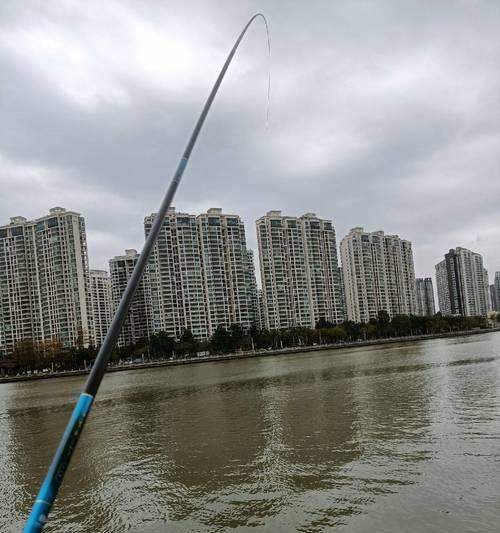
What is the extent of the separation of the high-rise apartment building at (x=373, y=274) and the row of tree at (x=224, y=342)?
14.4 meters

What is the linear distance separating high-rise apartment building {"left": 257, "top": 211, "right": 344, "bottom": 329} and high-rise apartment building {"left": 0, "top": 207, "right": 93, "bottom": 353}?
3980 centimetres

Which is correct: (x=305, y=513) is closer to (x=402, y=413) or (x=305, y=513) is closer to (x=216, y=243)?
(x=402, y=413)

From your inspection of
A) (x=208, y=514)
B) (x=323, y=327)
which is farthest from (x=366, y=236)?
(x=208, y=514)

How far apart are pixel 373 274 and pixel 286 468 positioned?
409 feet

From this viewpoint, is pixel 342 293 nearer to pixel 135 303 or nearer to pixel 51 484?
pixel 135 303

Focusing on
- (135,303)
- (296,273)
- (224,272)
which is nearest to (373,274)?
(296,273)

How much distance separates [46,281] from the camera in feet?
339

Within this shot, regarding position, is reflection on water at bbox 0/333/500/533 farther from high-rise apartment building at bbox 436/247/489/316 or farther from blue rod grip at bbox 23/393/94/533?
high-rise apartment building at bbox 436/247/489/316

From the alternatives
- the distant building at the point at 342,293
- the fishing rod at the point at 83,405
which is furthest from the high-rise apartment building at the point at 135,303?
the fishing rod at the point at 83,405

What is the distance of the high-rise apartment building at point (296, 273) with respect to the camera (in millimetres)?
117500

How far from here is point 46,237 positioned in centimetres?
10200

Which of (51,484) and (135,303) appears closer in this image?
(51,484)

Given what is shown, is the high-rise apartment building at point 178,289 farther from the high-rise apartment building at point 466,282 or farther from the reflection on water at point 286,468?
the high-rise apartment building at point 466,282

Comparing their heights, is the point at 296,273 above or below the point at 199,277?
below
